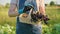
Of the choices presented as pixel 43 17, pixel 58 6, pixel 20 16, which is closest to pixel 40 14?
pixel 43 17

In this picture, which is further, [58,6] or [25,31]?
[58,6]

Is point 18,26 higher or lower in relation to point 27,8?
lower

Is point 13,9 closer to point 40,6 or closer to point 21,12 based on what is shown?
point 21,12

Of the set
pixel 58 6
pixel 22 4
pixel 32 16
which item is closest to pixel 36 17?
pixel 32 16

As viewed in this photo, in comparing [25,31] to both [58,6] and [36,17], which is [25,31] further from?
[58,6]

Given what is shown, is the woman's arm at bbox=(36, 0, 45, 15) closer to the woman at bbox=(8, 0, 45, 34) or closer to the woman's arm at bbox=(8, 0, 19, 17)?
the woman at bbox=(8, 0, 45, 34)

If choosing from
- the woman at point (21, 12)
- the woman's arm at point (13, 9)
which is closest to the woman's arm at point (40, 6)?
the woman at point (21, 12)

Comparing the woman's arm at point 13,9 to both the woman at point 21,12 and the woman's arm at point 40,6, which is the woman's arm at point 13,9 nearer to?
the woman at point 21,12

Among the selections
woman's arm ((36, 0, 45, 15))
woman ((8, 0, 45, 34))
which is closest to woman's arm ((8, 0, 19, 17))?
woman ((8, 0, 45, 34))

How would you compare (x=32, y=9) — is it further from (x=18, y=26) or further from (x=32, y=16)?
(x=18, y=26)

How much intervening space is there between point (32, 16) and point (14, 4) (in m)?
A: 0.16

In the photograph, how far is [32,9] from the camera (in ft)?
5.44

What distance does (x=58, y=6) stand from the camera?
27.8ft

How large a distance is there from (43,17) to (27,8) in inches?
5.1
